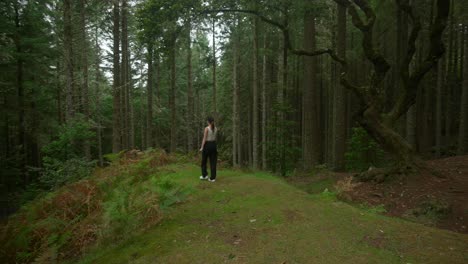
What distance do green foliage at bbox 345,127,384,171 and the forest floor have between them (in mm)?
4393

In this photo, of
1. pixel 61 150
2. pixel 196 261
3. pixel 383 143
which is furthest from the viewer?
pixel 61 150

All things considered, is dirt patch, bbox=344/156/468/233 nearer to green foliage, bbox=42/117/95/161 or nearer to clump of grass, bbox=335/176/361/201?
clump of grass, bbox=335/176/361/201

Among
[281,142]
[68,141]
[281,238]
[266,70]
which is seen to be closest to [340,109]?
[281,142]

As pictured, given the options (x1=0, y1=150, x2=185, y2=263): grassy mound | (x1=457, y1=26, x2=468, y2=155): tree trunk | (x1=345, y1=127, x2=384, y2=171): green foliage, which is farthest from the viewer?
(x1=457, y1=26, x2=468, y2=155): tree trunk

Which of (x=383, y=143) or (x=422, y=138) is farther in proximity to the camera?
(x=422, y=138)

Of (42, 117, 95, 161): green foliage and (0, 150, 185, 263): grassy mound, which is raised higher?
(42, 117, 95, 161): green foliage

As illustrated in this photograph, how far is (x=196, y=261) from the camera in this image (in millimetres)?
3816

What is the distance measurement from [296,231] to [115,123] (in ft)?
41.6

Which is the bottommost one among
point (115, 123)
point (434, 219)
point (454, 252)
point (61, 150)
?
point (434, 219)

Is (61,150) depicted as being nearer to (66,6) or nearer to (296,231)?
(66,6)

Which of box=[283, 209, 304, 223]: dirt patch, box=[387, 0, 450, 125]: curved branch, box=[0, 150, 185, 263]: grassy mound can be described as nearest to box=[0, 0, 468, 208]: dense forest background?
box=[387, 0, 450, 125]: curved branch

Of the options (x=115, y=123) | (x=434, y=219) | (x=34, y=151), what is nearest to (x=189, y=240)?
(x=434, y=219)

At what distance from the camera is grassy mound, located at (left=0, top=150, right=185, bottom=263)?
16.6 ft

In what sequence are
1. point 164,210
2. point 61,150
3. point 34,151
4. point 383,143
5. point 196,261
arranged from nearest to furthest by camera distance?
point 196,261
point 164,210
point 383,143
point 61,150
point 34,151
